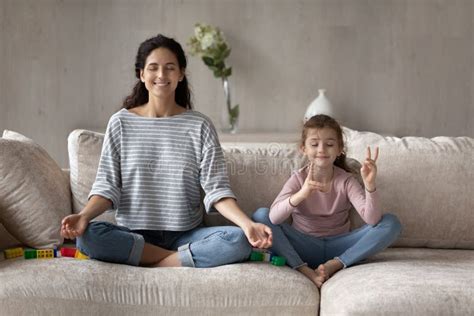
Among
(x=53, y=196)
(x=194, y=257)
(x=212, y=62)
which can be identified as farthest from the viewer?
(x=212, y=62)

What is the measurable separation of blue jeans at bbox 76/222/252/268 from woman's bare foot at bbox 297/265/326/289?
198mm

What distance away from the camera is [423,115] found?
5352 mm

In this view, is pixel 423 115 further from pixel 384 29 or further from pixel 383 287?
pixel 383 287

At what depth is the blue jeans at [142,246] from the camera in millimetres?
2504

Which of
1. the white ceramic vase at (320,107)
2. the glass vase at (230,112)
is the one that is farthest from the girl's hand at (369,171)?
the glass vase at (230,112)

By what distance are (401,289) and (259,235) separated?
0.48 meters

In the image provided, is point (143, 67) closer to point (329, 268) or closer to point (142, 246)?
point (142, 246)

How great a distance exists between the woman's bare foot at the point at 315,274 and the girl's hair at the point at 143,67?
2.51 feet

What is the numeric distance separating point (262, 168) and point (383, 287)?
82 centimetres

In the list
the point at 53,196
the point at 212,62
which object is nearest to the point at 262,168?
the point at 53,196

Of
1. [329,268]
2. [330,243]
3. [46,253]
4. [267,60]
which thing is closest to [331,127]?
[330,243]

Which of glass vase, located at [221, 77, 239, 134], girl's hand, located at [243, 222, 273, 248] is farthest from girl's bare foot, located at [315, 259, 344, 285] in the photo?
glass vase, located at [221, 77, 239, 134]

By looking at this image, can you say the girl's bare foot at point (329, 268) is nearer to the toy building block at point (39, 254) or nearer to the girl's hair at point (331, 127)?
the girl's hair at point (331, 127)

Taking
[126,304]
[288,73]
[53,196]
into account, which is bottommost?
[126,304]
